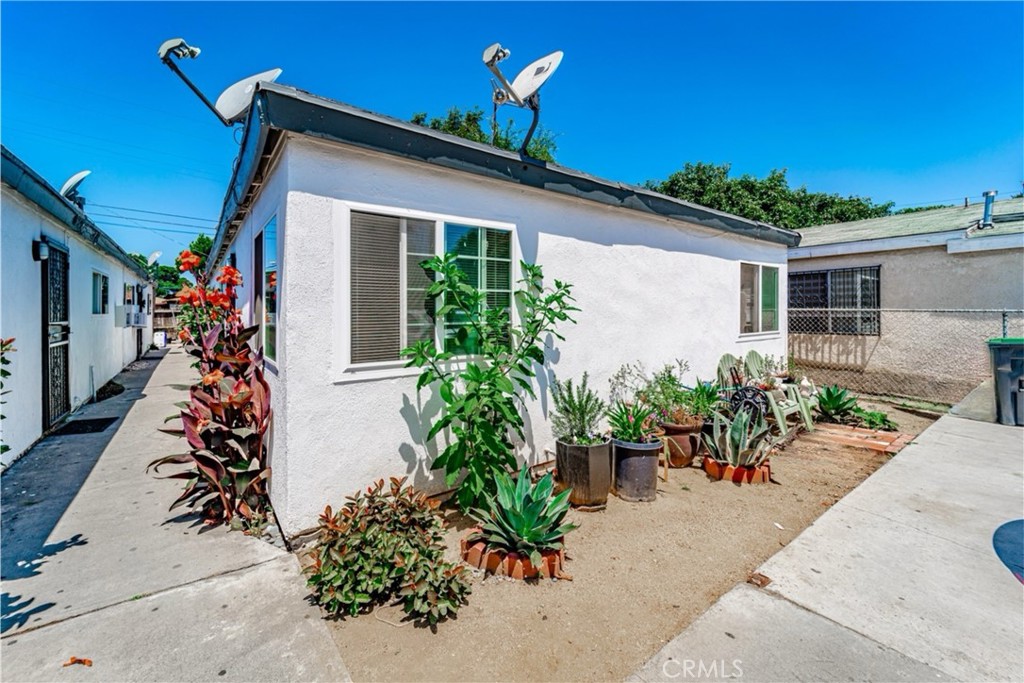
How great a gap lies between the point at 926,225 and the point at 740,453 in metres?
8.59

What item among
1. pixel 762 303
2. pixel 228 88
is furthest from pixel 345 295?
pixel 762 303

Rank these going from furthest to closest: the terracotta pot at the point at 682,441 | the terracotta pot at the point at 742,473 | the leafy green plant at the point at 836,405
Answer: the leafy green plant at the point at 836,405
the terracotta pot at the point at 682,441
the terracotta pot at the point at 742,473

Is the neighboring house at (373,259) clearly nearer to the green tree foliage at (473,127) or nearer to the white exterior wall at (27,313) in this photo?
the white exterior wall at (27,313)

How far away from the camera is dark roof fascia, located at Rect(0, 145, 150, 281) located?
4.09 metres

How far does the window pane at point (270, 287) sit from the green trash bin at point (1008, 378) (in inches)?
340

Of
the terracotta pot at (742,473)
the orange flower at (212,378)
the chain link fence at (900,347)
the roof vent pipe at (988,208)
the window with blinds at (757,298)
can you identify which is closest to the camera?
the orange flower at (212,378)

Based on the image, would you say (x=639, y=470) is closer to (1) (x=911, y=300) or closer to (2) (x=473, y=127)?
(1) (x=911, y=300)

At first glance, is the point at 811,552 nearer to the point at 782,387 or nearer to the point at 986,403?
the point at 782,387

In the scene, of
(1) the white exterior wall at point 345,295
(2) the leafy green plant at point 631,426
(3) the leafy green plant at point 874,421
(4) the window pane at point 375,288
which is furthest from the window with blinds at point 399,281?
(3) the leafy green plant at point 874,421

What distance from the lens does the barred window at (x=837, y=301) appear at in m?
8.97

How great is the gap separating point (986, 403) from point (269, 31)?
11.5m

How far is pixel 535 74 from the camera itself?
402 cm

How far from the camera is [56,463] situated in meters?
4.81

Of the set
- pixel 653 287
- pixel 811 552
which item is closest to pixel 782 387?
pixel 653 287
